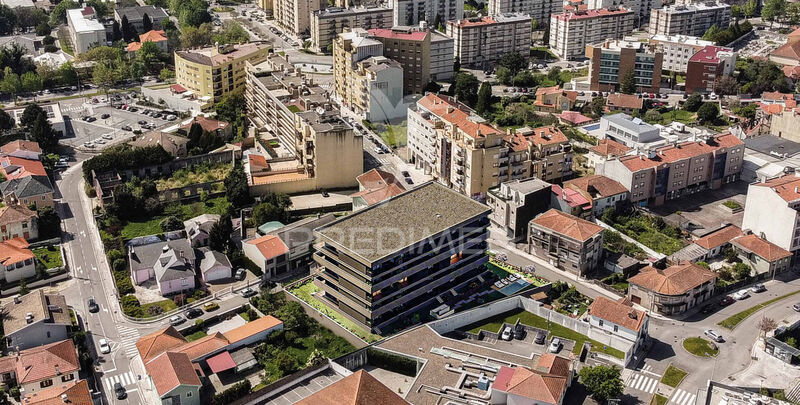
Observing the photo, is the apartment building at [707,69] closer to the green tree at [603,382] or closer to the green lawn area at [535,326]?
the green lawn area at [535,326]

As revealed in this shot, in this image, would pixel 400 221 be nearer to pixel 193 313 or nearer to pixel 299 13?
pixel 193 313

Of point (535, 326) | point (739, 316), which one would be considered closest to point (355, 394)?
point (535, 326)

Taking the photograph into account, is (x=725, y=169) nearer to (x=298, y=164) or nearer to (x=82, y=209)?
(x=298, y=164)

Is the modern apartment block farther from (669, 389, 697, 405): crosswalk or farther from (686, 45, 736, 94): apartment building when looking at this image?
(686, 45, 736, 94): apartment building

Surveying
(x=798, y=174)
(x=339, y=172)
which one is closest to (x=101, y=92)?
(x=339, y=172)

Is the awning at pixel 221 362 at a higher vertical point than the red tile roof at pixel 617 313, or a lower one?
lower

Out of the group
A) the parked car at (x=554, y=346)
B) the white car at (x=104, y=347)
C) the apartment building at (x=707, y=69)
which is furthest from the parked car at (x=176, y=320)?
the apartment building at (x=707, y=69)
